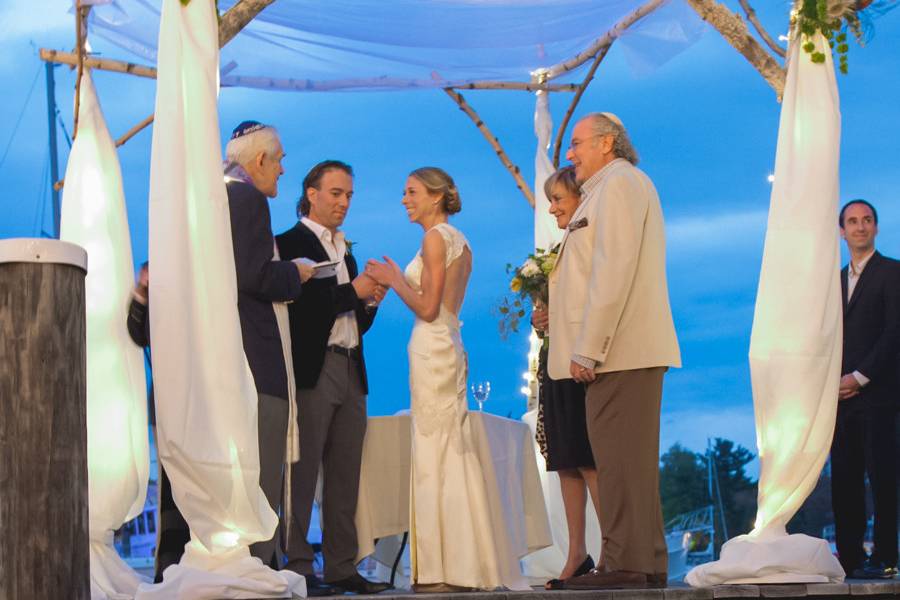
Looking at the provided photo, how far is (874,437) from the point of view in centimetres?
633

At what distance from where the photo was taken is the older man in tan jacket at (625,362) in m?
5.05

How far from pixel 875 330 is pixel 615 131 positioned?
1.97m

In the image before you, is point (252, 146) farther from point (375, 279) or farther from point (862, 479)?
point (862, 479)

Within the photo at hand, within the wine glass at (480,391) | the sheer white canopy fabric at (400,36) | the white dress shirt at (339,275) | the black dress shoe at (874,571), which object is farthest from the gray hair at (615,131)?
the black dress shoe at (874,571)

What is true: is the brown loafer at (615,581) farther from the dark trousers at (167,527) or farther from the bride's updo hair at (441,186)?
the bride's updo hair at (441,186)

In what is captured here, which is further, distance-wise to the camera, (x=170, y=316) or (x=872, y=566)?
(x=872, y=566)

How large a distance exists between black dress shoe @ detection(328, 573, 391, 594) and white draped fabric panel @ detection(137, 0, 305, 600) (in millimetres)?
854

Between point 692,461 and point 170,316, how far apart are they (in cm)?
1403

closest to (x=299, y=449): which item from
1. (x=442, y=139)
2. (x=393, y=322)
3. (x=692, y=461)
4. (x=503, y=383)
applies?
(x=692, y=461)

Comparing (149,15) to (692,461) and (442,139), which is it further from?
(442,139)

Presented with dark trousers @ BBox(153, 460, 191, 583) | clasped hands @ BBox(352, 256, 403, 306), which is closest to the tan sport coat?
clasped hands @ BBox(352, 256, 403, 306)

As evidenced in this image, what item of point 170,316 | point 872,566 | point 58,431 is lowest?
point 872,566

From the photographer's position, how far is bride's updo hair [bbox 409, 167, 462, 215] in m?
5.87

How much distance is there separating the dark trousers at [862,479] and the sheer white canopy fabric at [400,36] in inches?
96.5
